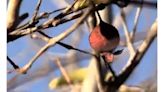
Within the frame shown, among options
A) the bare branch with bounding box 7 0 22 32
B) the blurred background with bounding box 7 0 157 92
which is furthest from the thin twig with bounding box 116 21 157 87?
the bare branch with bounding box 7 0 22 32

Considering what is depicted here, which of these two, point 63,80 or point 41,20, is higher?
point 41,20

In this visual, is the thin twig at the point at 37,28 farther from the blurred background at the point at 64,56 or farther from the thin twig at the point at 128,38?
the thin twig at the point at 128,38

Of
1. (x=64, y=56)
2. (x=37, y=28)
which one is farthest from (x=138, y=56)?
(x=37, y=28)

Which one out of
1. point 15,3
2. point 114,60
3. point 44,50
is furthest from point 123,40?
point 15,3

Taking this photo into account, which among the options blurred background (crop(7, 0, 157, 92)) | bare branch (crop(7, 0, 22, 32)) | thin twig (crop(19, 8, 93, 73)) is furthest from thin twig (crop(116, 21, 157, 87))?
bare branch (crop(7, 0, 22, 32))

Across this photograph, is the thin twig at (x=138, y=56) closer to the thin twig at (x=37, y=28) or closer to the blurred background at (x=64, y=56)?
the blurred background at (x=64, y=56)

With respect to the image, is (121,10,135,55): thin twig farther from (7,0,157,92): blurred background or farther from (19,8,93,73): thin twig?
(19,8,93,73): thin twig

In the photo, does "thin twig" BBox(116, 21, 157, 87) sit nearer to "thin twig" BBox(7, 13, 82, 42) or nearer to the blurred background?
the blurred background

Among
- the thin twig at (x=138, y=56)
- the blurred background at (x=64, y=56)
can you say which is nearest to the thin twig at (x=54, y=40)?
the blurred background at (x=64, y=56)

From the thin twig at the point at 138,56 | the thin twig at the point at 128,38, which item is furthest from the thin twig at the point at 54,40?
the thin twig at the point at 138,56

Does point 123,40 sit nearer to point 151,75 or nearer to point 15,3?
point 151,75
